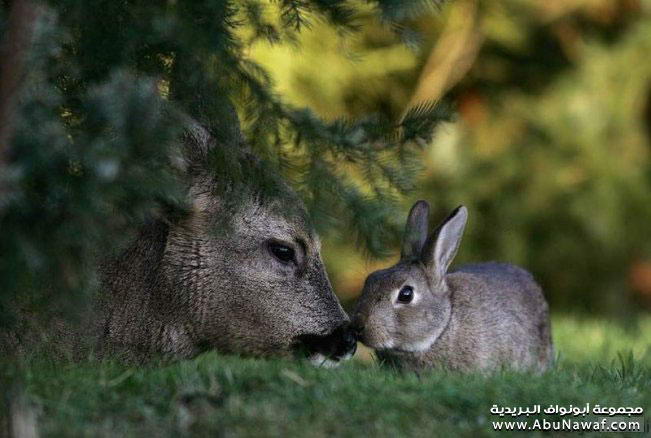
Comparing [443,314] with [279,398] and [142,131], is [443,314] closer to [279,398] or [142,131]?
[279,398]

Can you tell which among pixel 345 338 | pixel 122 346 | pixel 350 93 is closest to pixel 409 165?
pixel 345 338

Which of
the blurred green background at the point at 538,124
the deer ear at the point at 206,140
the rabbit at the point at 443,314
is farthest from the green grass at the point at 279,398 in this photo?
the blurred green background at the point at 538,124

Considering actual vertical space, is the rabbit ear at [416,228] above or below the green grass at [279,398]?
above

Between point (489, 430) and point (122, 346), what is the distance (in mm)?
2271

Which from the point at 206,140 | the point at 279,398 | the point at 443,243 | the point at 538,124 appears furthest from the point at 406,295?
the point at 538,124

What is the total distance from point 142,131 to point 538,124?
956 centimetres

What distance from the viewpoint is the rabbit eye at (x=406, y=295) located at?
6.76 metres

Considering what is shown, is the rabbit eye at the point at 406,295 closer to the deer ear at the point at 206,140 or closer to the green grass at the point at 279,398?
the green grass at the point at 279,398

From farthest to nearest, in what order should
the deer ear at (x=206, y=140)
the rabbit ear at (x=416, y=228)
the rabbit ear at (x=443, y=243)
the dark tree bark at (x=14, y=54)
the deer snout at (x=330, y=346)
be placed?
the rabbit ear at (x=416, y=228), the rabbit ear at (x=443, y=243), the deer snout at (x=330, y=346), the deer ear at (x=206, y=140), the dark tree bark at (x=14, y=54)

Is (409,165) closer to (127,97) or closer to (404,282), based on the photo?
(404,282)

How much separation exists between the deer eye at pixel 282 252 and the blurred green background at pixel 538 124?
6.83 meters

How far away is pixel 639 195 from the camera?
541 inches

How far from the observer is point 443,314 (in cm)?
689

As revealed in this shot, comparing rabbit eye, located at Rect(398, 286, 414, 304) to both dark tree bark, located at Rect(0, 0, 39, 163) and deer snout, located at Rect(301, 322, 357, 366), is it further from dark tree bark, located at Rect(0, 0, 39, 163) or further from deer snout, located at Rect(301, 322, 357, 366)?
dark tree bark, located at Rect(0, 0, 39, 163)
